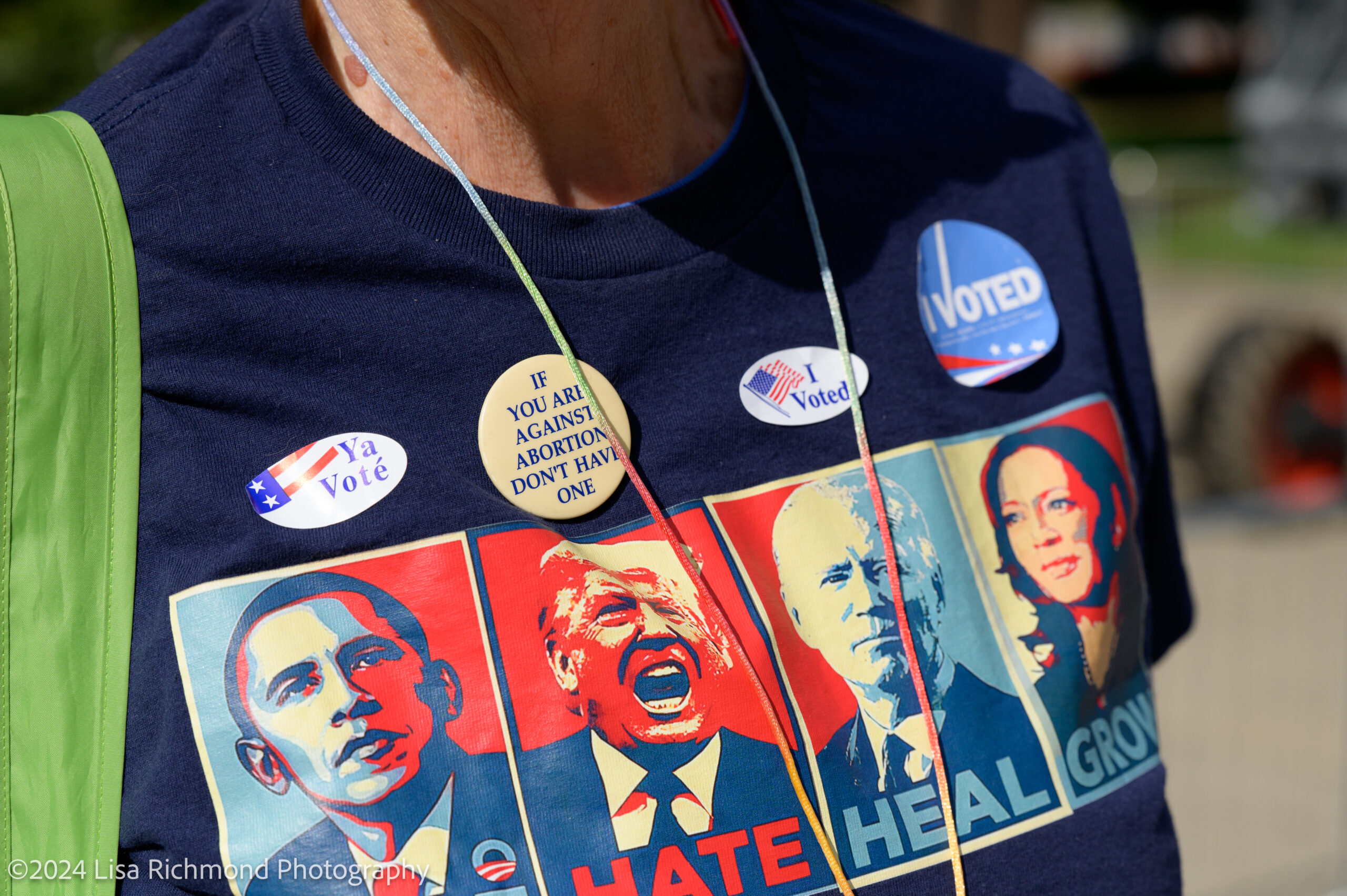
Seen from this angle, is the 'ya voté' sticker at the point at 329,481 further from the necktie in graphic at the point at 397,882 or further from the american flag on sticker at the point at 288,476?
the necktie in graphic at the point at 397,882

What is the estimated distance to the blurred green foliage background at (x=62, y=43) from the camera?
3.67 meters

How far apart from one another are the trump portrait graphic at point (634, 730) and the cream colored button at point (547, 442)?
0.12 feet

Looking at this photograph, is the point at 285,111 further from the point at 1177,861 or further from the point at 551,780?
the point at 1177,861

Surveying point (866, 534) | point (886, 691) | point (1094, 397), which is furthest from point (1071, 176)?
point (886, 691)

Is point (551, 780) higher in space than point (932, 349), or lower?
lower

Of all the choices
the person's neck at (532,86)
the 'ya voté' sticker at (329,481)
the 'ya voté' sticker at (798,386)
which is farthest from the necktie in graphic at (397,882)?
the person's neck at (532,86)

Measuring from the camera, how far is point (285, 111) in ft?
3.51

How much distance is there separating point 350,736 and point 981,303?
29.0 inches

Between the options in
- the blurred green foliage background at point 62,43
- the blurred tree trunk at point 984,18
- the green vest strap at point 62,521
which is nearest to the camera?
the green vest strap at point 62,521

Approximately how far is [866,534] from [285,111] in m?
0.63

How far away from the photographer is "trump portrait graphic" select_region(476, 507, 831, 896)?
3.20 ft

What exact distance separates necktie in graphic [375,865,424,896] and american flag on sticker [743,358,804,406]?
49 cm

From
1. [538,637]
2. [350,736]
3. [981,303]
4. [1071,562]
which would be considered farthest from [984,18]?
[350,736]

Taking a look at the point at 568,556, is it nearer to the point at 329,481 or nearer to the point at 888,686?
the point at 329,481
